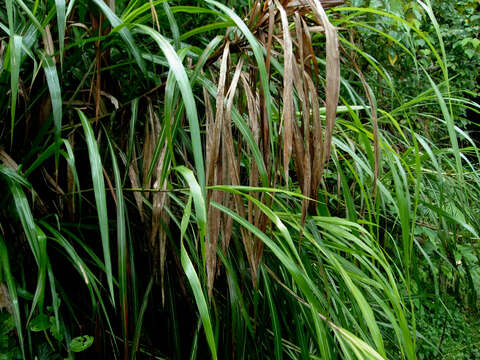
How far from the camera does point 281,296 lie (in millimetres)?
875

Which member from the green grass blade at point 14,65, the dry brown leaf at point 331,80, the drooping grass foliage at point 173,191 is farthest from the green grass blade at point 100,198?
the dry brown leaf at point 331,80

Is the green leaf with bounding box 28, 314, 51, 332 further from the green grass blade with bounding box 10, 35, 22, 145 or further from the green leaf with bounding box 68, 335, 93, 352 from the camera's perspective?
the green grass blade with bounding box 10, 35, 22, 145

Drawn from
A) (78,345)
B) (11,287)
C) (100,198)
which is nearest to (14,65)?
(100,198)

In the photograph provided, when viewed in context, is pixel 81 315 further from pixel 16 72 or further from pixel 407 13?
pixel 407 13

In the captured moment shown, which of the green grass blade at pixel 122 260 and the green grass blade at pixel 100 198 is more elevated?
the green grass blade at pixel 100 198

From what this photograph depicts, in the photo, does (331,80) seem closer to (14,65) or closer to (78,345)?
(14,65)

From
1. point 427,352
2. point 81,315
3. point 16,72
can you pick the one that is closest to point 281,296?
point 81,315

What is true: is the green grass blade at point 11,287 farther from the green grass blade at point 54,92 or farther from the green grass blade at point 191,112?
the green grass blade at point 191,112

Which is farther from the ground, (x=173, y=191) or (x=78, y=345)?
(x=173, y=191)

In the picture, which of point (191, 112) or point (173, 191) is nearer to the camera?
point (191, 112)

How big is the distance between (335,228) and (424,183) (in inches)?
23.7

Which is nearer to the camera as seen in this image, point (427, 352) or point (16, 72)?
point (16, 72)

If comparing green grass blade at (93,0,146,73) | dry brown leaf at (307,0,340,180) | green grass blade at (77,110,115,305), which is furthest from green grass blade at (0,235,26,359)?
dry brown leaf at (307,0,340,180)

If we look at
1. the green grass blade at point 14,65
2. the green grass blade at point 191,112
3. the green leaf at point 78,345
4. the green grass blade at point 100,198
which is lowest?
the green leaf at point 78,345
